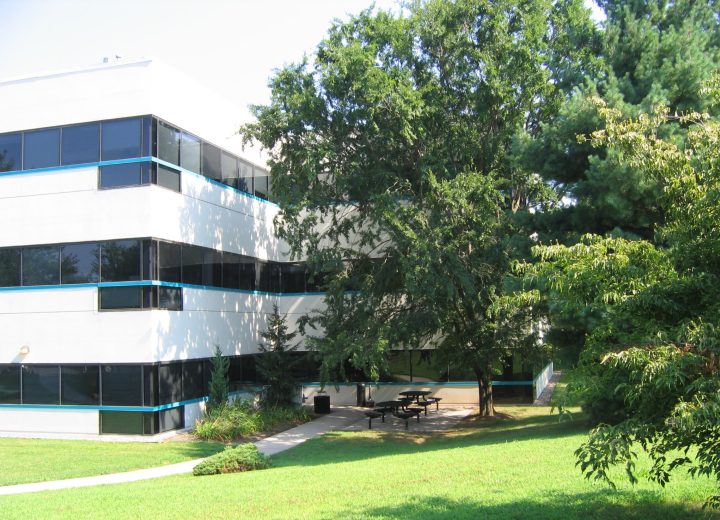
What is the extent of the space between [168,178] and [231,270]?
4865mm

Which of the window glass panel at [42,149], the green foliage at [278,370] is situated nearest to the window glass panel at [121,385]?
the green foliage at [278,370]

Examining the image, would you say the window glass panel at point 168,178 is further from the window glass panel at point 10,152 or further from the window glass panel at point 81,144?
the window glass panel at point 10,152

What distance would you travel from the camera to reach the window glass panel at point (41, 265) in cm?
1994

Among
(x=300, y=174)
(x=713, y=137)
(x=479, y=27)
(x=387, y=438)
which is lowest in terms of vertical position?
(x=387, y=438)

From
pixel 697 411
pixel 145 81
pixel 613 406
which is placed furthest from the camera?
pixel 145 81

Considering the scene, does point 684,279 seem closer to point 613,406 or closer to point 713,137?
point 713,137

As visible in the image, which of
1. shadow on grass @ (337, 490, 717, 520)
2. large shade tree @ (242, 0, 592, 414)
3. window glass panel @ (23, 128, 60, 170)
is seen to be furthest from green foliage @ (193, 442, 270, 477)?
window glass panel @ (23, 128, 60, 170)

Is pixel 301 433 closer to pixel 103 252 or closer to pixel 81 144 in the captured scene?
pixel 103 252

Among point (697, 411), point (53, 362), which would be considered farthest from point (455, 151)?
point (697, 411)

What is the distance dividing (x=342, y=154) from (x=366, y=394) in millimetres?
11414

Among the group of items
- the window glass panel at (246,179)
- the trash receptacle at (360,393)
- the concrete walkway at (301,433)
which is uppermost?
the window glass panel at (246,179)

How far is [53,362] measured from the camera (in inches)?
774

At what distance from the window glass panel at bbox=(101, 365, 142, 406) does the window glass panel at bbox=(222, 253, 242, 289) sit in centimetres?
513

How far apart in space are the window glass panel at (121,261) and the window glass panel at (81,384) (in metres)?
2.77
